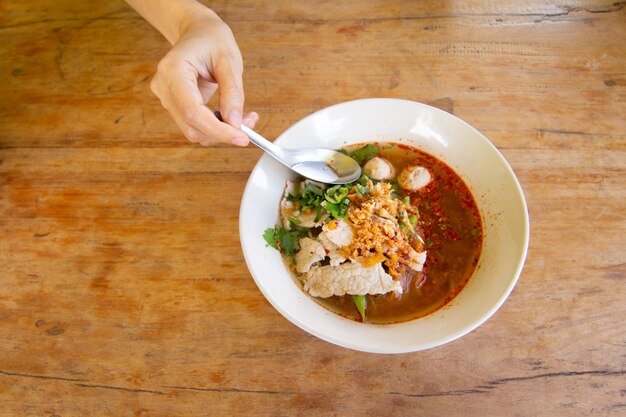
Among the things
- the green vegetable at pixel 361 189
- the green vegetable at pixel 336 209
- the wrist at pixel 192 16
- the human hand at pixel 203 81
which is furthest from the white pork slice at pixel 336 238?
the wrist at pixel 192 16

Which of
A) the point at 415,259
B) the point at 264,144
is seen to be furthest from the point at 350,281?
the point at 264,144

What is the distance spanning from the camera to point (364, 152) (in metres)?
1.80

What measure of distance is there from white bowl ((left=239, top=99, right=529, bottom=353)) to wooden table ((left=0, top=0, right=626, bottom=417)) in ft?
0.71

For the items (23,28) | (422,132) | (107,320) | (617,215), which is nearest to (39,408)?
(107,320)

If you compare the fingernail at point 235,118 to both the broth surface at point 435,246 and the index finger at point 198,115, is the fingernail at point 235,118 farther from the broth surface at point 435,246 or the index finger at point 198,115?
the broth surface at point 435,246

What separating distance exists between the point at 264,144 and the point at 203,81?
0.38m

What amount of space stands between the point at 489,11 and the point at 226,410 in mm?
2185

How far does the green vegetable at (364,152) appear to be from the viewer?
179 centimetres

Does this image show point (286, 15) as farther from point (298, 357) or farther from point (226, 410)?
point (226, 410)

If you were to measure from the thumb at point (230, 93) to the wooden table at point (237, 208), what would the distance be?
0.44 m

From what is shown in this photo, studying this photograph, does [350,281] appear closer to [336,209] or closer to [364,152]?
[336,209]

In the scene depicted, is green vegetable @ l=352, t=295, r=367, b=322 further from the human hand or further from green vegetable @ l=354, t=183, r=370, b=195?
the human hand

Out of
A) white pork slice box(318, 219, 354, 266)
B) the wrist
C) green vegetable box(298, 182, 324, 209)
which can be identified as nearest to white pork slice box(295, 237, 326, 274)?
white pork slice box(318, 219, 354, 266)

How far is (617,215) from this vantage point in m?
1.74
